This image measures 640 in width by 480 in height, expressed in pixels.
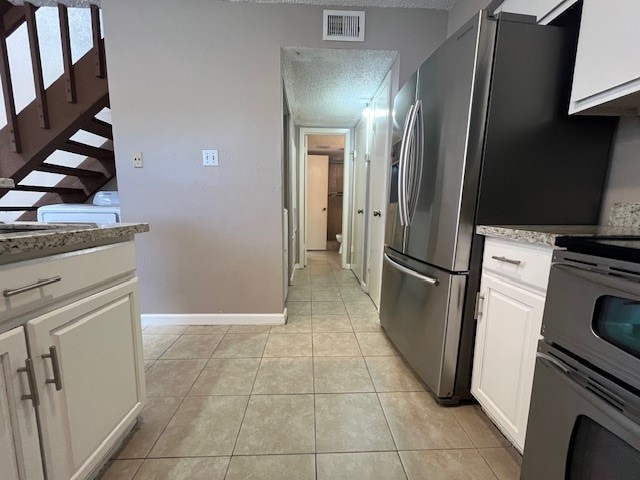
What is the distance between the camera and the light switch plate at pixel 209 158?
2002 mm

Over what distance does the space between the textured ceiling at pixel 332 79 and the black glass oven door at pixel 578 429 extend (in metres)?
2.19

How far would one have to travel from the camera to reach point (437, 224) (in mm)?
1302

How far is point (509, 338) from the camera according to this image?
1.05 metres

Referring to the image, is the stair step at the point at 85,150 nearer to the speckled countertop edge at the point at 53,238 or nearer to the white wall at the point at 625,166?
the speckled countertop edge at the point at 53,238

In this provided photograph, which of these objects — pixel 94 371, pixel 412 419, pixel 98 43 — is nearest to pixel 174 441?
pixel 94 371

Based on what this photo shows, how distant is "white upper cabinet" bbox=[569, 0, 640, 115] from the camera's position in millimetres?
843

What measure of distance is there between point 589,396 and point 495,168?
33.7 inches

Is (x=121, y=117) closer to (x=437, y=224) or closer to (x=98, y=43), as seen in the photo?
(x=98, y=43)

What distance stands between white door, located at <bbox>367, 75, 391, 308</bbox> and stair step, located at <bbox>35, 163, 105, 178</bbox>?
2957mm

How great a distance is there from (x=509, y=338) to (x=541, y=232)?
44cm

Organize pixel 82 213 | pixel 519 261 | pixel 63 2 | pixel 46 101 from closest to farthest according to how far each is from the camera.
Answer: pixel 519 261 → pixel 63 2 → pixel 46 101 → pixel 82 213

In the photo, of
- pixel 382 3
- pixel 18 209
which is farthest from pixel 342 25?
pixel 18 209

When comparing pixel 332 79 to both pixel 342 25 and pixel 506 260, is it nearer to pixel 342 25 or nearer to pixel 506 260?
pixel 342 25

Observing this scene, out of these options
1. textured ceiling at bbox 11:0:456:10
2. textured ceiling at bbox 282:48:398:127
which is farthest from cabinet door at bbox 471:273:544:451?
textured ceiling at bbox 11:0:456:10
